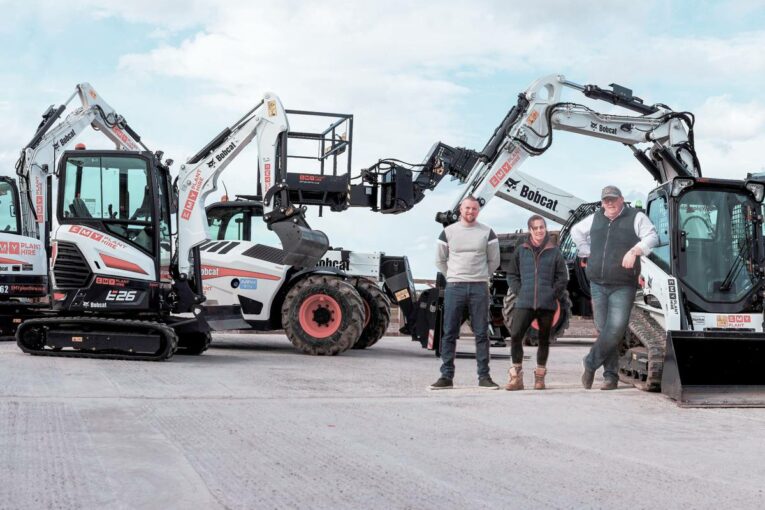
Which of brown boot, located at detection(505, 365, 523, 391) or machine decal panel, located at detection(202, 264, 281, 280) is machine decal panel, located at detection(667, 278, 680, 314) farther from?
machine decal panel, located at detection(202, 264, 281, 280)

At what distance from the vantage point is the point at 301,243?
1356cm

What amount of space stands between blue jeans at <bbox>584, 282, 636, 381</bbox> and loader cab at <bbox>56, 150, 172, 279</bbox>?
6.10 meters

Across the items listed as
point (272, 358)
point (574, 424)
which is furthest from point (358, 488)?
point (272, 358)

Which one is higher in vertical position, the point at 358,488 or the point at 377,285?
the point at 377,285

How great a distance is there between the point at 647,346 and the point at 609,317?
2.03 feet

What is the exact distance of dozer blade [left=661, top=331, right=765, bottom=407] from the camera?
29.2 feet

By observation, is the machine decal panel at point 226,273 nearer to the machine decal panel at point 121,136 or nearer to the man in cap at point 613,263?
the machine decal panel at point 121,136

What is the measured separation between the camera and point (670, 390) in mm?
8812

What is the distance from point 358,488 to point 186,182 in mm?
9915

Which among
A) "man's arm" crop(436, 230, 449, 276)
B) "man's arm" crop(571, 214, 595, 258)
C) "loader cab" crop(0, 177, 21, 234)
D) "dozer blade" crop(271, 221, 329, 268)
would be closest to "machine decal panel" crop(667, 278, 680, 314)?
"man's arm" crop(571, 214, 595, 258)

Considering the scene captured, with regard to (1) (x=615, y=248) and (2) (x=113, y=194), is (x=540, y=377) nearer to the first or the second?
(1) (x=615, y=248)

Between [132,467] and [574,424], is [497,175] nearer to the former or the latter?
[574,424]

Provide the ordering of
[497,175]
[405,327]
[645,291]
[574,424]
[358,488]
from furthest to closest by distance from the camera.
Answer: [497,175] → [405,327] → [645,291] → [574,424] → [358,488]

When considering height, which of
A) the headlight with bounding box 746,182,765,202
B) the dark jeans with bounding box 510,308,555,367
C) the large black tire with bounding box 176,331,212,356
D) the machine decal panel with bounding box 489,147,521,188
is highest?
the machine decal panel with bounding box 489,147,521,188
